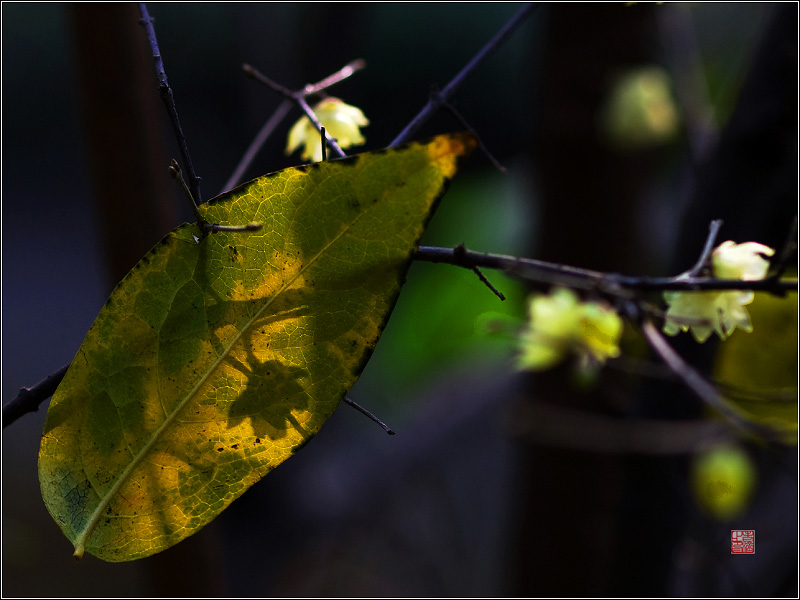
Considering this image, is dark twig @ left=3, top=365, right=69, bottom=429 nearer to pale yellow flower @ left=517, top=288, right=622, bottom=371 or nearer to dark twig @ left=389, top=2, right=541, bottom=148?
dark twig @ left=389, top=2, right=541, bottom=148

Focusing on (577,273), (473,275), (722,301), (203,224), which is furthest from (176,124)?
(473,275)

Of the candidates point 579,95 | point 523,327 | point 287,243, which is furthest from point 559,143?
point 287,243

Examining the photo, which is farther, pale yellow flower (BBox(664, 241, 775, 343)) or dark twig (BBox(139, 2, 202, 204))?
pale yellow flower (BBox(664, 241, 775, 343))

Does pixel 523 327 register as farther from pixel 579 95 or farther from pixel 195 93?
pixel 195 93

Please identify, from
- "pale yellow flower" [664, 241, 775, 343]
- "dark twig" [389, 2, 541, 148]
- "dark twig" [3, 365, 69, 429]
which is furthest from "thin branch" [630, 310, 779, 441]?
"dark twig" [3, 365, 69, 429]

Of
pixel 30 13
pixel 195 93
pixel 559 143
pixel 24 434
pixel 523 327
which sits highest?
pixel 30 13

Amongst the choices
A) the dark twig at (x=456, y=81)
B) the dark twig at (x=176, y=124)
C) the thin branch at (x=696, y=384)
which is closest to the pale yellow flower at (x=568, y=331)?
the thin branch at (x=696, y=384)
